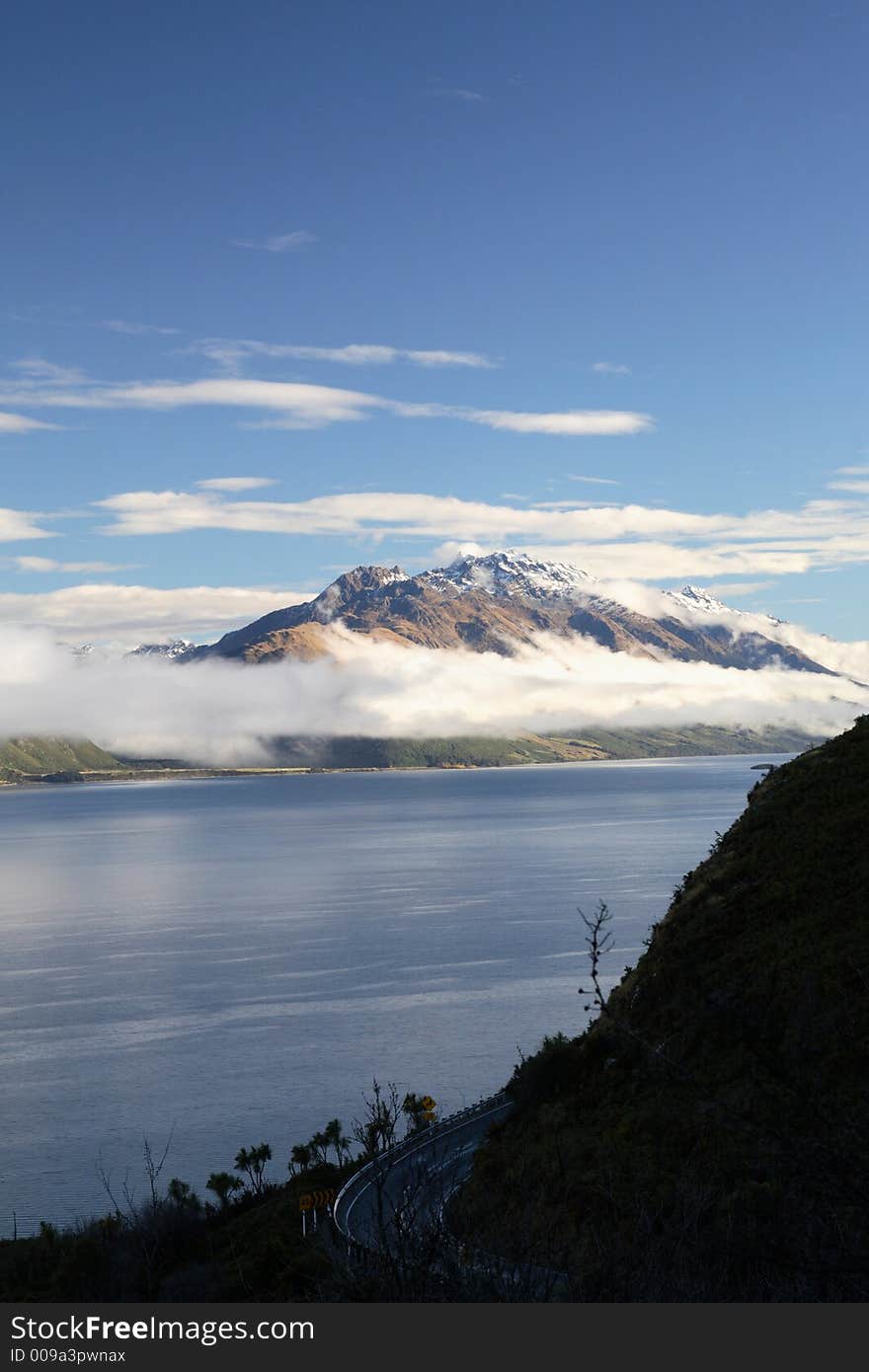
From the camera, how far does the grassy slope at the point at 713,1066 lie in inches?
1048

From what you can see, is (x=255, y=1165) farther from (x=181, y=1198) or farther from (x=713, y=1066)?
(x=713, y=1066)

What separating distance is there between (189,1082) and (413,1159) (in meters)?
39.6

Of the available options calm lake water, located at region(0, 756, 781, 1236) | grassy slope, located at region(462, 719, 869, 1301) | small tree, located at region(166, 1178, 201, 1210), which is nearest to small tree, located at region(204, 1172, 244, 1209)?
small tree, located at region(166, 1178, 201, 1210)

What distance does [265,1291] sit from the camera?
37656 millimetres

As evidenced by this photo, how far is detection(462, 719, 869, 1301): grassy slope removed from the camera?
26.6 metres

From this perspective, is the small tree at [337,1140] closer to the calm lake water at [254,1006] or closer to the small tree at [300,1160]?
the small tree at [300,1160]

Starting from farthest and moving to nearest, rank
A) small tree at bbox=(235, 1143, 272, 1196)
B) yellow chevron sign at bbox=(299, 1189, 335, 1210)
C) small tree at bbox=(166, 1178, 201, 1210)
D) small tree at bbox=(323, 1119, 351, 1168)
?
small tree at bbox=(323, 1119, 351, 1168), small tree at bbox=(235, 1143, 272, 1196), small tree at bbox=(166, 1178, 201, 1210), yellow chevron sign at bbox=(299, 1189, 335, 1210)

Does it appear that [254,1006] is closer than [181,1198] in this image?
No

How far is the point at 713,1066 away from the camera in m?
41.4

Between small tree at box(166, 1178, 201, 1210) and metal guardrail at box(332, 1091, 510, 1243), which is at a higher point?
metal guardrail at box(332, 1091, 510, 1243)

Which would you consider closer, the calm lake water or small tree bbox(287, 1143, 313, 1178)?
small tree bbox(287, 1143, 313, 1178)

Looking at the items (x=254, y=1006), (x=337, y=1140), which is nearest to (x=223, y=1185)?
(x=337, y=1140)

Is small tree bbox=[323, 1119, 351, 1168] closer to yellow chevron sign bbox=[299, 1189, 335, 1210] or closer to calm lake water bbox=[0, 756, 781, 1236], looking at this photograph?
calm lake water bbox=[0, 756, 781, 1236]

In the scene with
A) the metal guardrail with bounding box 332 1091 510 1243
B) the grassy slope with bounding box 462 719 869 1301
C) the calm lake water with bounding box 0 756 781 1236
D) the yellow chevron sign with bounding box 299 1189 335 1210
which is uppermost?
the grassy slope with bounding box 462 719 869 1301
